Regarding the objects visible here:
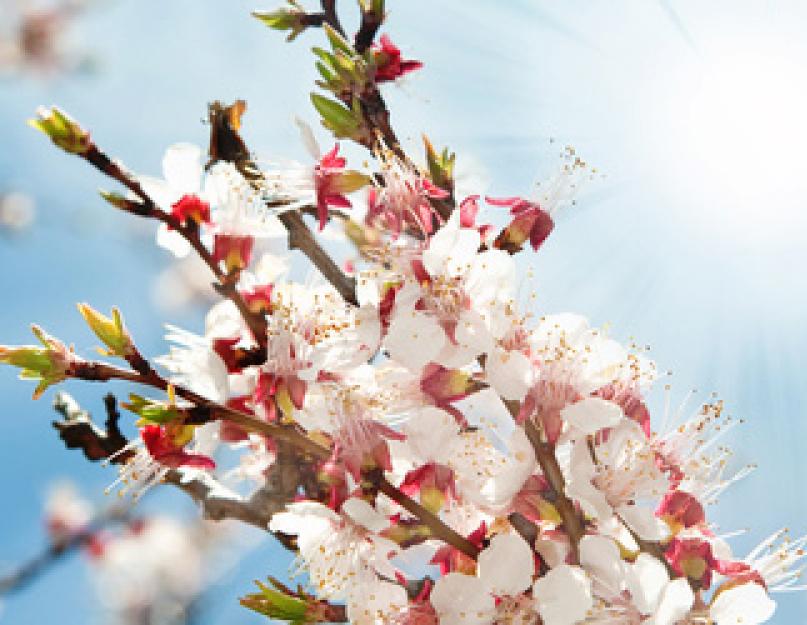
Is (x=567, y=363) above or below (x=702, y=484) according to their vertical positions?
above

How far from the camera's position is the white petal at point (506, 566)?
1.34 metres

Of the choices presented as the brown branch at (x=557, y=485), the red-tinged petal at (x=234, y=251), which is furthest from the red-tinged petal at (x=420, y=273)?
the red-tinged petal at (x=234, y=251)

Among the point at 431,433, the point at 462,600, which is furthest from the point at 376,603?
the point at 431,433

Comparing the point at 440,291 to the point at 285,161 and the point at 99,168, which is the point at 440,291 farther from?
the point at 99,168

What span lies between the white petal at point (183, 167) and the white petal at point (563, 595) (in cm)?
92

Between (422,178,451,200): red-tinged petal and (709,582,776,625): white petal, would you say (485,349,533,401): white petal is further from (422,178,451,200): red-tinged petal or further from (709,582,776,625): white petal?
(709,582,776,625): white petal

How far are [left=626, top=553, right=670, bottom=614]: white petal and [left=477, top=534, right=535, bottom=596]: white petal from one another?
139 millimetres

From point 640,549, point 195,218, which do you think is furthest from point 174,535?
point 640,549

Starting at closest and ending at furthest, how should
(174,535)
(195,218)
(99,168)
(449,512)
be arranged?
(449,512)
(99,168)
(195,218)
(174,535)

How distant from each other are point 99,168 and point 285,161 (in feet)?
1.03

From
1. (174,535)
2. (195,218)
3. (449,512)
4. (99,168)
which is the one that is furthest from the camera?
(174,535)

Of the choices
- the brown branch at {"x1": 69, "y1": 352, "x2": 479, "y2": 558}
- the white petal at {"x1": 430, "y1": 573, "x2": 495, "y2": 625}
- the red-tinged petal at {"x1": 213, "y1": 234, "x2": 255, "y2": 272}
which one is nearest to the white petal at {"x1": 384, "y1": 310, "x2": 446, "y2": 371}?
the brown branch at {"x1": 69, "y1": 352, "x2": 479, "y2": 558}

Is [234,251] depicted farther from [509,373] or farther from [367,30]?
[509,373]

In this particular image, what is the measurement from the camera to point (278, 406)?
1567 mm
